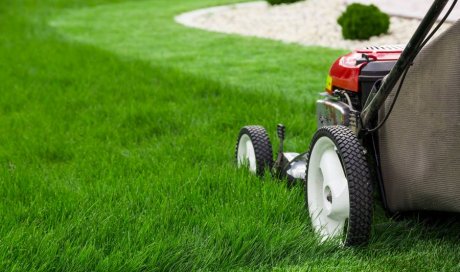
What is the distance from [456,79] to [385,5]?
33.1 ft

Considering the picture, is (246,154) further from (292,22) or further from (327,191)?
(292,22)

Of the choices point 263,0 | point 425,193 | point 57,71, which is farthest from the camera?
point 263,0

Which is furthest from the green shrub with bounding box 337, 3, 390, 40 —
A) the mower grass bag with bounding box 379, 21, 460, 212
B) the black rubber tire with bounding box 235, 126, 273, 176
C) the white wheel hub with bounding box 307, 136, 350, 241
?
the mower grass bag with bounding box 379, 21, 460, 212

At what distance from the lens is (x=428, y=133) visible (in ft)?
7.52

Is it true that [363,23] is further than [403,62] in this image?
Yes

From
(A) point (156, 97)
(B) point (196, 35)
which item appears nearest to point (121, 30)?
(B) point (196, 35)

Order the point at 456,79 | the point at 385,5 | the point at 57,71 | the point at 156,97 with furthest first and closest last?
the point at 385,5, the point at 57,71, the point at 156,97, the point at 456,79

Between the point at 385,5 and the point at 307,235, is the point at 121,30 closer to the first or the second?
the point at 385,5

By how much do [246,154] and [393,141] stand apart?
1.14 metres

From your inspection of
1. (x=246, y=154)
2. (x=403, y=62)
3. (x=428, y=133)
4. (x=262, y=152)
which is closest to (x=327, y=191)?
(x=428, y=133)

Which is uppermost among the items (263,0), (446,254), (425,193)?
(425,193)

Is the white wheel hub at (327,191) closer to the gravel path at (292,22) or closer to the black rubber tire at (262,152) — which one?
the black rubber tire at (262,152)

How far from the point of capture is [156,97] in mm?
5664

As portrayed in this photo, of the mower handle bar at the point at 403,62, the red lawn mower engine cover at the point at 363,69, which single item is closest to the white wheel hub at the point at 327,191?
the mower handle bar at the point at 403,62
